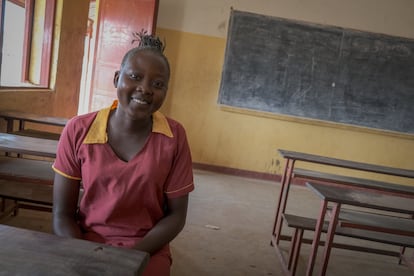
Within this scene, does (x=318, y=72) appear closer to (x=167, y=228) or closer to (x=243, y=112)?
(x=243, y=112)

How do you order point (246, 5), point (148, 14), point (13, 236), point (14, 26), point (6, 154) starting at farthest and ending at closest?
point (246, 5)
point (148, 14)
point (14, 26)
point (6, 154)
point (13, 236)

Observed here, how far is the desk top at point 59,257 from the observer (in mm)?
662

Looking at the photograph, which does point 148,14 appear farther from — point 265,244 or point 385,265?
point 385,265

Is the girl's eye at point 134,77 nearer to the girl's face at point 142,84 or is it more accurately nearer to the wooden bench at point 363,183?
the girl's face at point 142,84

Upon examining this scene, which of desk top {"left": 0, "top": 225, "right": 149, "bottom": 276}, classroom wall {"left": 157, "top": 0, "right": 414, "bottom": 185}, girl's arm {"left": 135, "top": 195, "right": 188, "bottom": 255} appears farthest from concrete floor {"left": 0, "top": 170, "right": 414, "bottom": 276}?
desk top {"left": 0, "top": 225, "right": 149, "bottom": 276}

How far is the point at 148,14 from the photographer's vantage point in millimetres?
4203

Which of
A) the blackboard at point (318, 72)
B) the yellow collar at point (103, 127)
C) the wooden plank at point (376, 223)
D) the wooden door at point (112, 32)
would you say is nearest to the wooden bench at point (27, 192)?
the yellow collar at point (103, 127)

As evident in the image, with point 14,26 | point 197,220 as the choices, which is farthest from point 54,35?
point 197,220

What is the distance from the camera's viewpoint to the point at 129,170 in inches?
42.4

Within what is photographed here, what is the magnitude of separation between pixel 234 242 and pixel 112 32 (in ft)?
9.79

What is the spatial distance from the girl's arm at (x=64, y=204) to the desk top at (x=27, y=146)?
29.3 inches

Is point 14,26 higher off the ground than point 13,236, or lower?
higher

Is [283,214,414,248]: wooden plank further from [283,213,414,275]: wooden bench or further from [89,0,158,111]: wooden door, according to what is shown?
[89,0,158,111]: wooden door

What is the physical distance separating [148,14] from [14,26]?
4.73 feet
